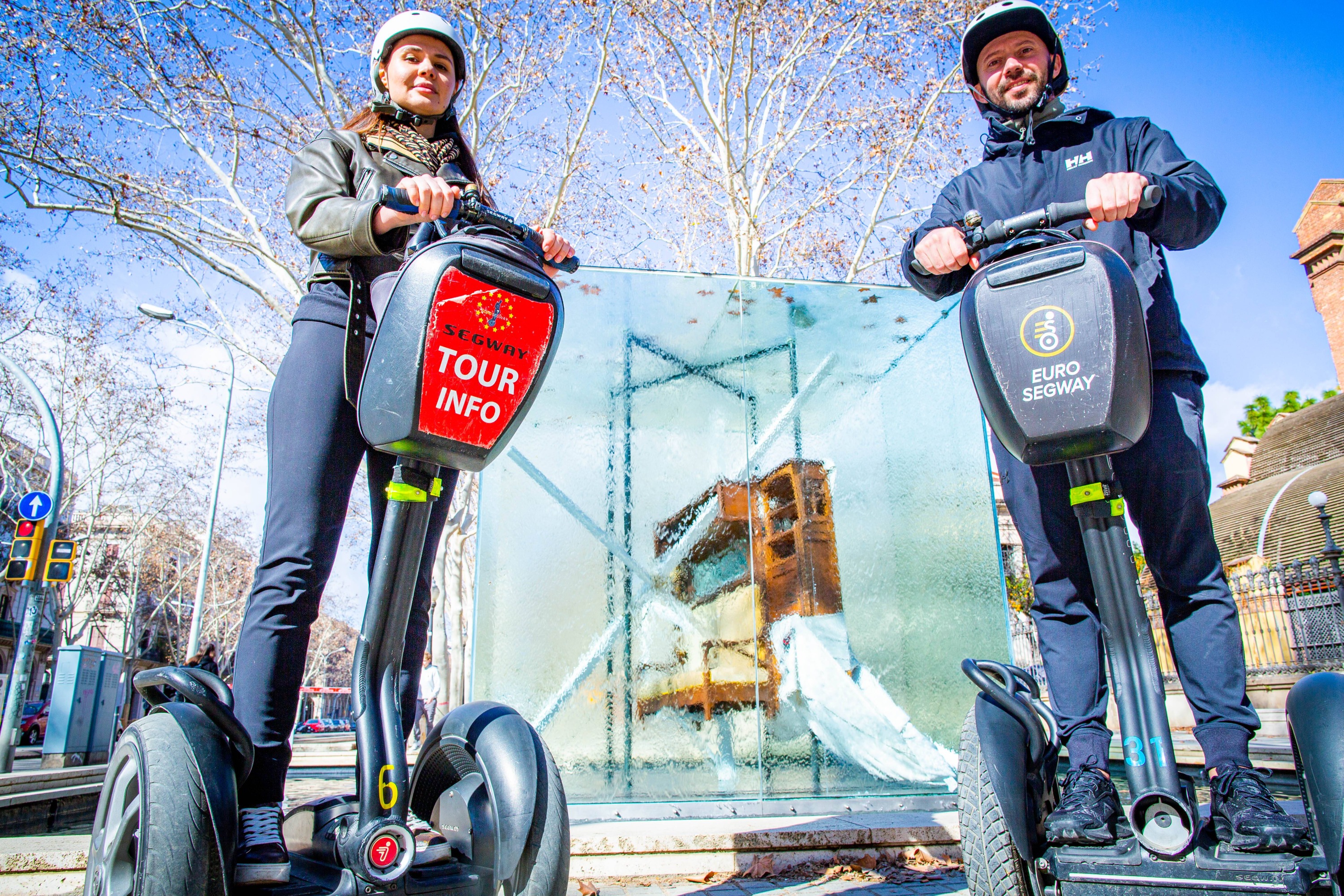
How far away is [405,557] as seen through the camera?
1398 mm

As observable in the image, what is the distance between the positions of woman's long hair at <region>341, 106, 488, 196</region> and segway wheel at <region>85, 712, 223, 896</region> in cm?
117

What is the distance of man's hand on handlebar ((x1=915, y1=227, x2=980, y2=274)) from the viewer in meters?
1.55

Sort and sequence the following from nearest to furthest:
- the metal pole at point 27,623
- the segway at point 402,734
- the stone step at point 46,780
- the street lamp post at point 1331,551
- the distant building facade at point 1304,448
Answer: the segway at point 402,734 < the stone step at point 46,780 < the metal pole at point 27,623 < the street lamp post at point 1331,551 < the distant building facade at point 1304,448

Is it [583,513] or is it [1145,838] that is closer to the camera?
[1145,838]

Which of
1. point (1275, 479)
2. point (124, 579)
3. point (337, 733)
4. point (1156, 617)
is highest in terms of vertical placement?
point (1275, 479)

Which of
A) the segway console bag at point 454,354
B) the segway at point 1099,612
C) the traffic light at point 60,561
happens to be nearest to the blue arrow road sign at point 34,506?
the traffic light at point 60,561

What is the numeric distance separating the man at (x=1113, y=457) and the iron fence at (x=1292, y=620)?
11.6m

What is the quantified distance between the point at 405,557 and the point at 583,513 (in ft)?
10.2

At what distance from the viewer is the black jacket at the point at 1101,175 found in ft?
4.92

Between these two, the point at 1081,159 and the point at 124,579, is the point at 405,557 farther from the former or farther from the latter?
the point at 124,579

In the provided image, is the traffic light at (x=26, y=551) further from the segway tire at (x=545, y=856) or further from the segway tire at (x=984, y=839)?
the segway tire at (x=984, y=839)

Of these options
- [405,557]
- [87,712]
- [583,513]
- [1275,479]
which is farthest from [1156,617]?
[1275,479]

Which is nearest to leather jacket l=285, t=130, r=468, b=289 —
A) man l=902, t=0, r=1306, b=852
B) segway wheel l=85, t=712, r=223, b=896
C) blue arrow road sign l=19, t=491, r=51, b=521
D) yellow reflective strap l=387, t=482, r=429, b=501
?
yellow reflective strap l=387, t=482, r=429, b=501

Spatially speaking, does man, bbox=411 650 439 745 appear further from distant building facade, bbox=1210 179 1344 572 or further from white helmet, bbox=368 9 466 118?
distant building facade, bbox=1210 179 1344 572
